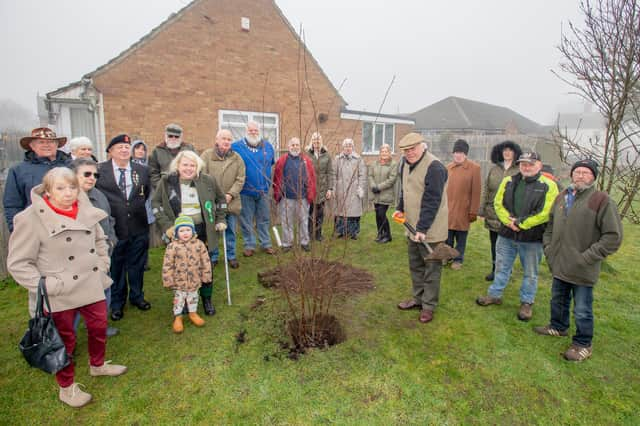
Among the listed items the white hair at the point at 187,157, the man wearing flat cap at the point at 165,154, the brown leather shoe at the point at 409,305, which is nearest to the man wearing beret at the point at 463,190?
the brown leather shoe at the point at 409,305

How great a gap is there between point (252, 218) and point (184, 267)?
249cm

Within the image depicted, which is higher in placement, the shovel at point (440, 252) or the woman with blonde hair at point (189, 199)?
the woman with blonde hair at point (189, 199)

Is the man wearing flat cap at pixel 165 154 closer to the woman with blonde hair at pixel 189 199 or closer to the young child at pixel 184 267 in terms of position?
the woman with blonde hair at pixel 189 199

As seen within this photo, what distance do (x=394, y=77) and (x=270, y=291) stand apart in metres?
3.17

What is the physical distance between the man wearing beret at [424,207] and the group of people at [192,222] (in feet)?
0.04

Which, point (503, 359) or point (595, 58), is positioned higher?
point (595, 58)

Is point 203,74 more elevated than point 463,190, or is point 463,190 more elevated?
point 203,74

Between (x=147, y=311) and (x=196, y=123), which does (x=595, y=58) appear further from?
(x=196, y=123)

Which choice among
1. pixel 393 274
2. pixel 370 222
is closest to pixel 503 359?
pixel 393 274

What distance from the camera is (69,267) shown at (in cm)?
255

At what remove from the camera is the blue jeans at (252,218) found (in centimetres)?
589

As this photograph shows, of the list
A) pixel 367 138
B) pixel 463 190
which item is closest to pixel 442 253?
pixel 463 190

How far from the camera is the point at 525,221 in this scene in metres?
3.79

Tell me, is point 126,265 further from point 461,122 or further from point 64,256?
point 461,122
